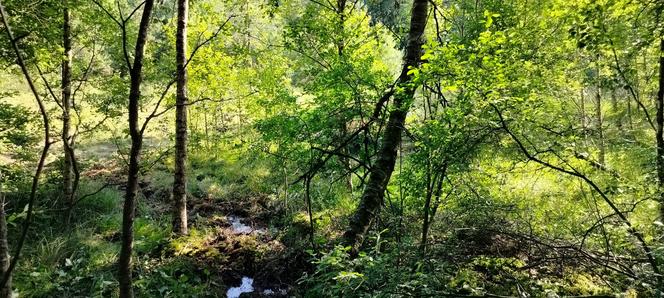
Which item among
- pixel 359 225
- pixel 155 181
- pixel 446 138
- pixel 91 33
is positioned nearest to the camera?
pixel 446 138

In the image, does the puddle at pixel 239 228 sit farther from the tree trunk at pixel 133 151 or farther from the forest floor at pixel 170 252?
the tree trunk at pixel 133 151

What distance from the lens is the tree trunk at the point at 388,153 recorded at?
3.74 m

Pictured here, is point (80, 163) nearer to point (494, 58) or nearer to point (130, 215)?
point (130, 215)

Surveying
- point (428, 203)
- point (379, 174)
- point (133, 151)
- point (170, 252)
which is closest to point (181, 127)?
point (170, 252)

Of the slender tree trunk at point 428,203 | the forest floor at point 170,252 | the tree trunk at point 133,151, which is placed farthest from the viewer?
the forest floor at point 170,252

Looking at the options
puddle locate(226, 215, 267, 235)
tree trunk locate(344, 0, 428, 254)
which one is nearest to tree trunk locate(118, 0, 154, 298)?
tree trunk locate(344, 0, 428, 254)

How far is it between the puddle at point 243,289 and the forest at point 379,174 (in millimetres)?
48

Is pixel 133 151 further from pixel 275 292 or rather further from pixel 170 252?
pixel 170 252

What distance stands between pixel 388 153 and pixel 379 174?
230 mm

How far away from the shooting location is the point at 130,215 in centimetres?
256

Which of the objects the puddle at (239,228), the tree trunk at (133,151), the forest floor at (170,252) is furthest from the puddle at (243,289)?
the tree trunk at (133,151)

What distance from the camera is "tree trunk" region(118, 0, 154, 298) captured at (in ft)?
7.64

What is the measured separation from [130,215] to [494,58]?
285cm

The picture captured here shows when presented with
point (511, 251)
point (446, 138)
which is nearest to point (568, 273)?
point (511, 251)
